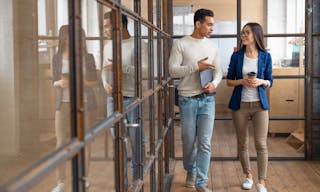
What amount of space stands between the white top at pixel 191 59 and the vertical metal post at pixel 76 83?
242 centimetres

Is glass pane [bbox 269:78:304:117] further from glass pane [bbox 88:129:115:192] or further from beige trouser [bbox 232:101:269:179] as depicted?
glass pane [bbox 88:129:115:192]

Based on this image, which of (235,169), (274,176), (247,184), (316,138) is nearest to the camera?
(247,184)

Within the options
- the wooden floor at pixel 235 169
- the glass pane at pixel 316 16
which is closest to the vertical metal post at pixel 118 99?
the wooden floor at pixel 235 169

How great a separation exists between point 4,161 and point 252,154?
2301 mm

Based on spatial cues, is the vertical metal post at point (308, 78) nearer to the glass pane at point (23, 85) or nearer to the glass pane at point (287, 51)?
the glass pane at point (287, 51)

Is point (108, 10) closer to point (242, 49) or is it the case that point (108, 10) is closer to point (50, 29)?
point (242, 49)

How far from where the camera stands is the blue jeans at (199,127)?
137 inches

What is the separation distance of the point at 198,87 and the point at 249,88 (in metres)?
0.34

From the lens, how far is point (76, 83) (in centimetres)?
107

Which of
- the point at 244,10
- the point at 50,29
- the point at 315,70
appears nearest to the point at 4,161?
the point at 50,29

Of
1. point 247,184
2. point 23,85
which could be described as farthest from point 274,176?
point 23,85

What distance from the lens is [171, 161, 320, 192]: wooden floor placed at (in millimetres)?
3760

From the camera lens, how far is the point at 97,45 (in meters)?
1.39

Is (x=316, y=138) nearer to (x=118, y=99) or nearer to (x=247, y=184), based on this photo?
(x=247, y=184)
